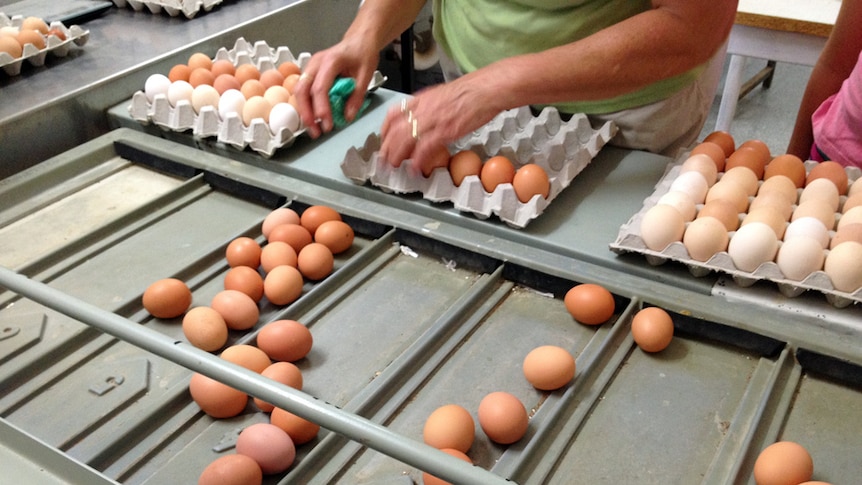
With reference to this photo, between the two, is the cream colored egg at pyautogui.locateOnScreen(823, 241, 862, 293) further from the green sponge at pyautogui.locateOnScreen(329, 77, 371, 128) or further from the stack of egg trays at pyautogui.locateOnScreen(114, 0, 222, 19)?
the stack of egg trays at pyautogui.locateOnScreen(114, 0, 222, 19)

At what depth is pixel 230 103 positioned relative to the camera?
1541 mm

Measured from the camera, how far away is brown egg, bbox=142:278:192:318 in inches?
44.1

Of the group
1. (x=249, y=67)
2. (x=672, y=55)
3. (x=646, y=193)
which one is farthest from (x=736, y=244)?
(x=249, y=67)

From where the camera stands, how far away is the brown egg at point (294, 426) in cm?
91

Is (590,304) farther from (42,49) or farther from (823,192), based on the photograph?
(42,49)

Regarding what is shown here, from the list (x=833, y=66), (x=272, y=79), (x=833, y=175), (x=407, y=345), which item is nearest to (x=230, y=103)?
(x=272, y=79)

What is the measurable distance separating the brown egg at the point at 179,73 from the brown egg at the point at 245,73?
0.12 metres

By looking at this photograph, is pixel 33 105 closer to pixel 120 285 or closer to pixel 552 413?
pixel 120 285

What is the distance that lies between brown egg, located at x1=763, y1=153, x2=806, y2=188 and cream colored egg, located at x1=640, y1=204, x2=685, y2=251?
→ 295mm

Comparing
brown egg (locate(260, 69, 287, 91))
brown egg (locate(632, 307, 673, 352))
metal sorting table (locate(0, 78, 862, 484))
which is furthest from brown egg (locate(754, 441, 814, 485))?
brown egg (locate(260, 69, 287, 91))

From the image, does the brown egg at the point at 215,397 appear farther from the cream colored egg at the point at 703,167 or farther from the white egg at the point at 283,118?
the cream colored egg at the point at 703,167

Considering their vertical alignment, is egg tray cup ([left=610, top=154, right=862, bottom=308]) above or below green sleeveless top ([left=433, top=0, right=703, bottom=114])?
below

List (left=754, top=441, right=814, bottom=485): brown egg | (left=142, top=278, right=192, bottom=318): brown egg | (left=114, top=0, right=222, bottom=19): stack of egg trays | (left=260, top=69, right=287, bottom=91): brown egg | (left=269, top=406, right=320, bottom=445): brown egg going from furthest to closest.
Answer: (left=114, top=0, right=222, bottom=19): stack of egg trays < (left=260, top=69, right=287, bottom=91): brown egg < (left=142, top=278, right=192, bottom=318): brown egg < (left=269, top=406, right=320, bottom=445): brown egg < (left=754, top=441, right=814, bottom=485): brown egg

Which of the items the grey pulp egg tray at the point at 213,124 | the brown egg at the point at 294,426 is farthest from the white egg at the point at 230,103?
the brown egg at the point at 294,426
